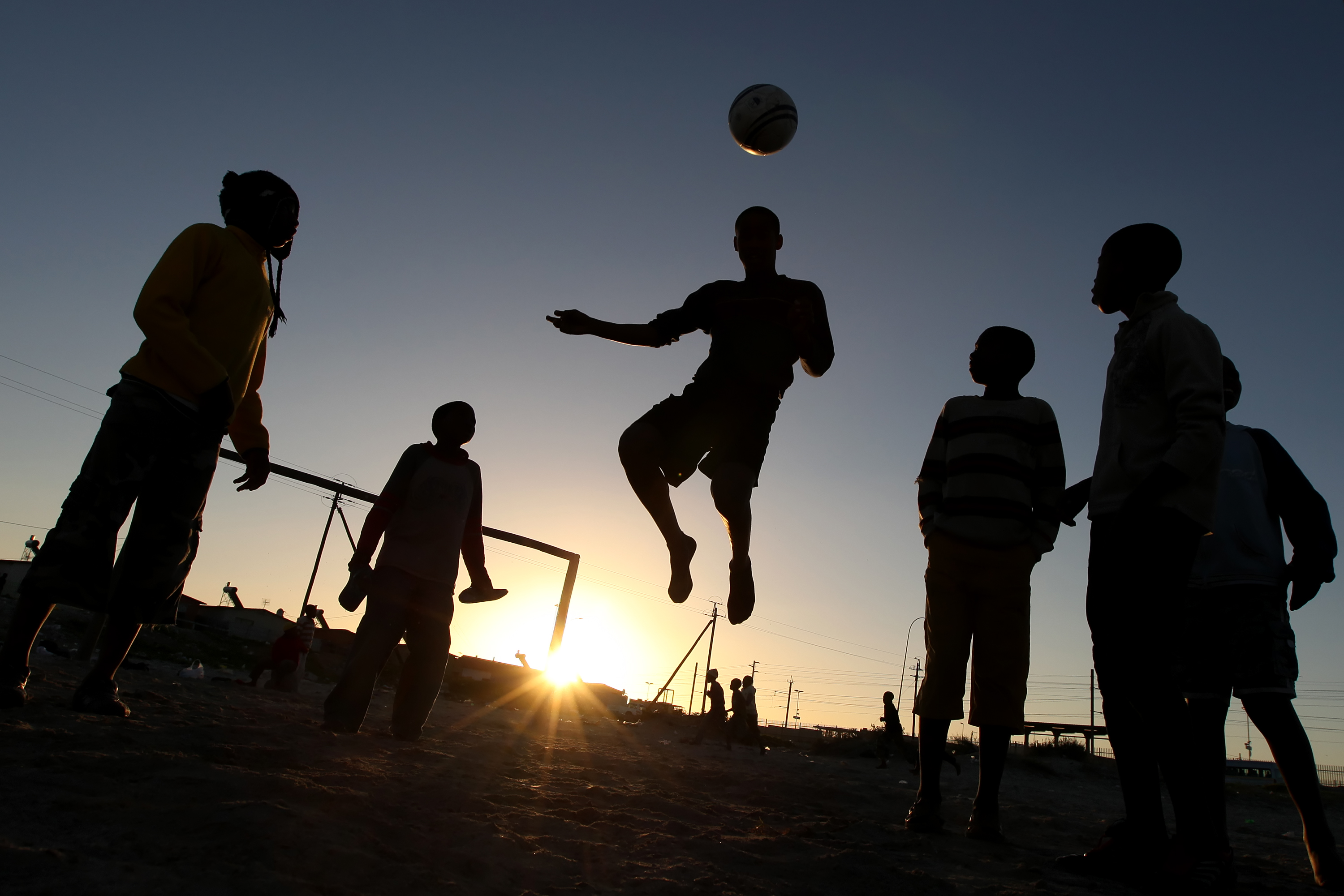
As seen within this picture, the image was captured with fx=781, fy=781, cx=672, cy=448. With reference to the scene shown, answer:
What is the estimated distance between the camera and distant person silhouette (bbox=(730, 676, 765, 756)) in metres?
13.5

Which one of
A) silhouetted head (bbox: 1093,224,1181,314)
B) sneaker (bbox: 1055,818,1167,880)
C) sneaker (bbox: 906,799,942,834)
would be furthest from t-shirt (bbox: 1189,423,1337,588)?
sneaker (bbox: 906,799,942,834)

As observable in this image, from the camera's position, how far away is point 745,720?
536 inches

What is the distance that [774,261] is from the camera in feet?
13.3

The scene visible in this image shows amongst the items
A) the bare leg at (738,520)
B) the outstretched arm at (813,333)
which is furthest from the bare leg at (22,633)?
the outstretched arm at (813,333)

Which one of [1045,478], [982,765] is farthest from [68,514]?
[1045,478]

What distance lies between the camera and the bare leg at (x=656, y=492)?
12.0ft

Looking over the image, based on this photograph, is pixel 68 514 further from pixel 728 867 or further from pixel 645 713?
pixel 645 713

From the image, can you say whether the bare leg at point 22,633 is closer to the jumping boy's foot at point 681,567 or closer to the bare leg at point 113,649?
the bare leg at point 113,649

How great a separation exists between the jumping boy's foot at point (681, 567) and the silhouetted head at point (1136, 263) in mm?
2050

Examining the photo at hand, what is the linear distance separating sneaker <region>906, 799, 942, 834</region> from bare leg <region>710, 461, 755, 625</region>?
3.41 feet

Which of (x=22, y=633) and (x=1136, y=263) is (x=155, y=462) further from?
(x=1136, y=263)

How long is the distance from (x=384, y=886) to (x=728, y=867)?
0.93 m

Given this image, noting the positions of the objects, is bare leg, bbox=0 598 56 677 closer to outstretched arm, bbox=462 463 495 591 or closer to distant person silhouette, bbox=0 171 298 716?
distant person silhouette, bbox=0 171 298 716

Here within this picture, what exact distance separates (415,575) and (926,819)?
→ 2.91 metres
